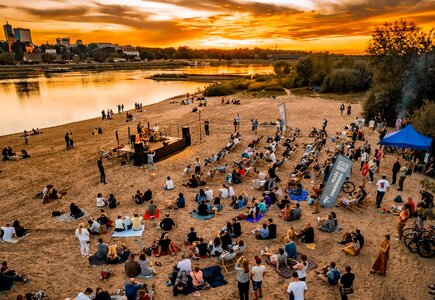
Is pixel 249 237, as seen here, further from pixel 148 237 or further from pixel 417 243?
pixel 417 243

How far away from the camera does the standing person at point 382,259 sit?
919cm

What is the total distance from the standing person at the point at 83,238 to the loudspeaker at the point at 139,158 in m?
9.65

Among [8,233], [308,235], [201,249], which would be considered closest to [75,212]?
[8,233]

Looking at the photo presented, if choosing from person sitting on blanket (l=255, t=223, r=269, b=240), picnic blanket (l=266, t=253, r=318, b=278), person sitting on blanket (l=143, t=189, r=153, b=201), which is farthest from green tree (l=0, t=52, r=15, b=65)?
picnic blanket (l=266, t=253, r=318, b=278)

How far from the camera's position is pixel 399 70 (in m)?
28.1

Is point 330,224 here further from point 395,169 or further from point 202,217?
point 395,169

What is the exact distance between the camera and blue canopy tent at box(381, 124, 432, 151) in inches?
657

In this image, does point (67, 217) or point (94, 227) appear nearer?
point (94, 227)

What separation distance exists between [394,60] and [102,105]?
44.7 metres

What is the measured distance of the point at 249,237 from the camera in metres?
11.8

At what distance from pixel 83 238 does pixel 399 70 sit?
28936 mm

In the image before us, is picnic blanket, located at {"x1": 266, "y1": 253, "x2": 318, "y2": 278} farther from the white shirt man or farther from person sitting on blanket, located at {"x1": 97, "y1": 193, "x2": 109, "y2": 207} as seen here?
the white shirt man

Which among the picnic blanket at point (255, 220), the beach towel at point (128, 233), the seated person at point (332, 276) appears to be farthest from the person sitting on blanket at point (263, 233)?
the beach towel at point (128, 233)

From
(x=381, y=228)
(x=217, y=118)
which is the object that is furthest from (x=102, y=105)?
(x=381, y=228)
